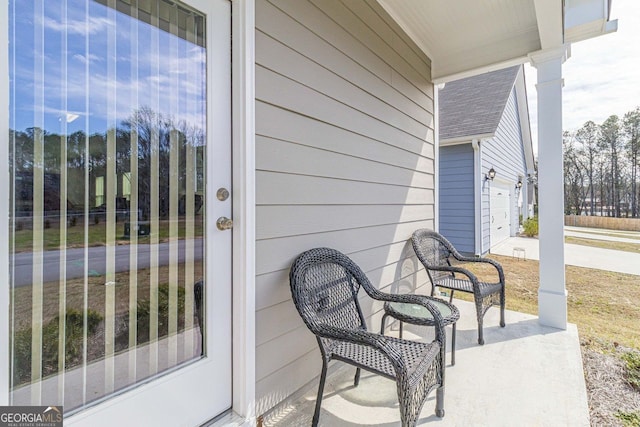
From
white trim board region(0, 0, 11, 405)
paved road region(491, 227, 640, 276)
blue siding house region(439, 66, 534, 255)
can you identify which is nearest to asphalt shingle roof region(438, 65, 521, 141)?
blue siding house region(439, 66, 534, 255)

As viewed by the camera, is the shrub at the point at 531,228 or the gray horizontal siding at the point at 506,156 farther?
the shrub at the point at 531,228

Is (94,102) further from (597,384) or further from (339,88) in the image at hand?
(597,384)

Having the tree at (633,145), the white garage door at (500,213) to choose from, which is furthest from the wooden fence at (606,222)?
Answer: the white garage door at (500,213)

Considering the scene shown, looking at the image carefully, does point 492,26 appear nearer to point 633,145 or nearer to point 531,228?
point 531,228

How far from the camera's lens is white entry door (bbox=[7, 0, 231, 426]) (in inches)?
38.3

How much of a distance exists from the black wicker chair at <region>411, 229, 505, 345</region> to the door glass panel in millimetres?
2285

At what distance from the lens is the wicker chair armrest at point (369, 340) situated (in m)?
1.35

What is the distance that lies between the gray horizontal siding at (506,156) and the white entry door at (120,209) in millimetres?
6750

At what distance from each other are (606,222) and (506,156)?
10663 mm

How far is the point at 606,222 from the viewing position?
14.9m

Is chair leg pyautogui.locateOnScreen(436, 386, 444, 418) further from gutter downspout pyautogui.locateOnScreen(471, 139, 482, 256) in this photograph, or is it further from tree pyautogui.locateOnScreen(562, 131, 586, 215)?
tree pyautogui.locateOnScreen(562, 131, 586, 215)

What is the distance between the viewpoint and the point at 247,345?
59.7 inches

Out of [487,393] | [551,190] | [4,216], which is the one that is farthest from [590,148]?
[4,216]

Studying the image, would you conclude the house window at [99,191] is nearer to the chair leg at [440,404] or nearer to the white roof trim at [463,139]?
the chair leg at [440,404]
